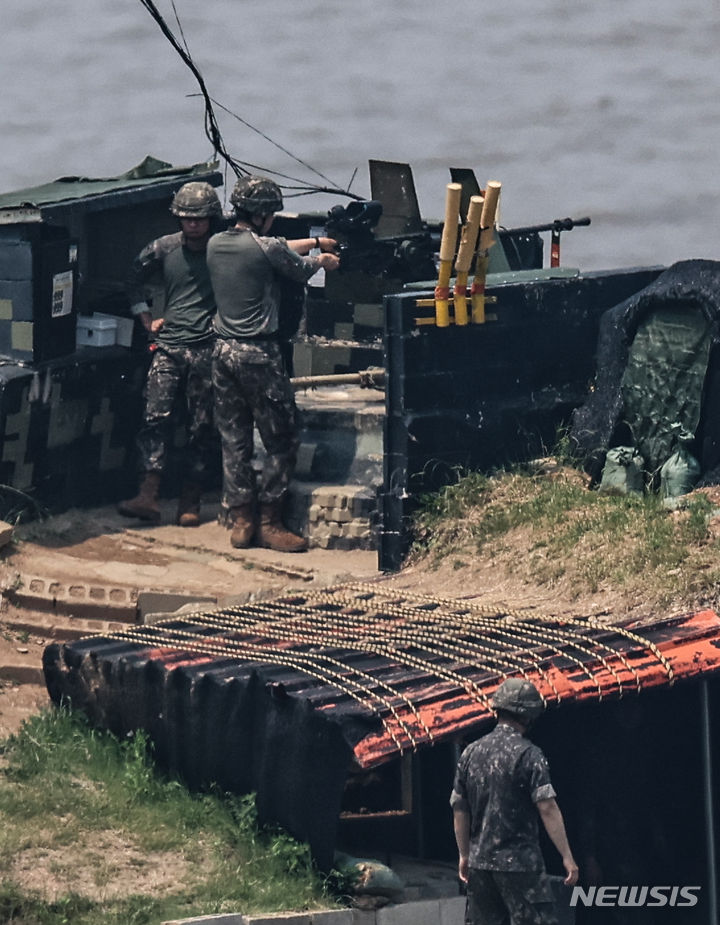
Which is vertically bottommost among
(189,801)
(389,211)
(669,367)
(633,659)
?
(189,801)

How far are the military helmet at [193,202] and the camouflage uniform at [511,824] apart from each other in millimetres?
5799

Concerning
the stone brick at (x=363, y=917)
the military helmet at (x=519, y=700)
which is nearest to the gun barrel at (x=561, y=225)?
the military helmet at (x=519, y=700)

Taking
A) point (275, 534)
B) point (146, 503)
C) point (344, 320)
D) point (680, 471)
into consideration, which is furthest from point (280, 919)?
point (344, 320)

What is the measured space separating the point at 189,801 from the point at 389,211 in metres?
6.11

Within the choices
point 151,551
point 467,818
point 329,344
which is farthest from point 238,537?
point 467,818

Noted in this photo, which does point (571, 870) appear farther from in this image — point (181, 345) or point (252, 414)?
point (181, 345)

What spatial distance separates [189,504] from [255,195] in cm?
211

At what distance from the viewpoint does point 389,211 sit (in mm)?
16344

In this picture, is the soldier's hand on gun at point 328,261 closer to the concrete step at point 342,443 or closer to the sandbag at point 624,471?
the concrete step at point 342,443

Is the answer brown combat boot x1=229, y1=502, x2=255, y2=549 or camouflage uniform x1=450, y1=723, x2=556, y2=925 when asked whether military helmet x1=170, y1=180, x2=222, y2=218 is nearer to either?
brown combat boot x1=229, y1=502, x2=255, y2=549

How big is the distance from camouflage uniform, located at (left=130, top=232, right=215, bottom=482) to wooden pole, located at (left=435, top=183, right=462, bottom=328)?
1837 mm

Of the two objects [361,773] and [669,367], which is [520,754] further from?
[669,367]

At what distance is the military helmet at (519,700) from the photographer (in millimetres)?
10156

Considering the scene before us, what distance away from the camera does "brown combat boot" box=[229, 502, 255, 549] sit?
14719 mm
